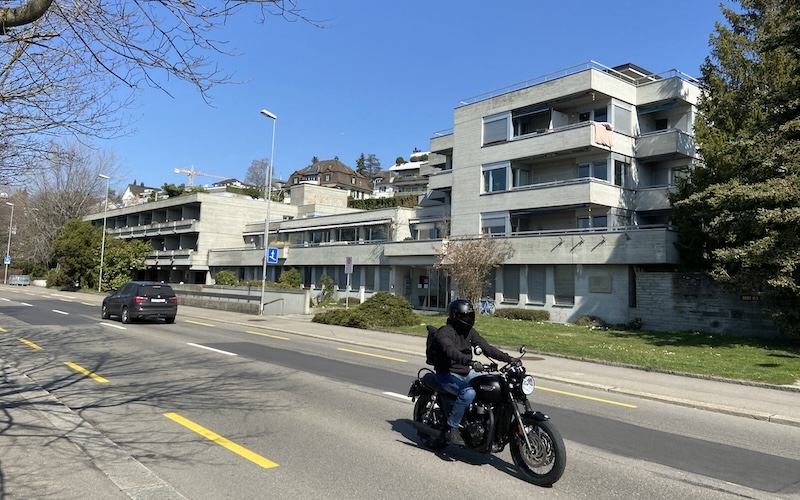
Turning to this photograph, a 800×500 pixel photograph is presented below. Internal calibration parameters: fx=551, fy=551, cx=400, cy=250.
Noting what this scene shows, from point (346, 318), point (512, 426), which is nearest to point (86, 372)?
point (512, 426)

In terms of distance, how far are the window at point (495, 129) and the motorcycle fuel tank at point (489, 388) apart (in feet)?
105

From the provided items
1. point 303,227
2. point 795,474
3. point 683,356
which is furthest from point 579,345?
point 303,227

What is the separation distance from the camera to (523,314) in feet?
97.3

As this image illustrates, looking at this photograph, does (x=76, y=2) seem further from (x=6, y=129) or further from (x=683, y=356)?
(x=683, y=356)

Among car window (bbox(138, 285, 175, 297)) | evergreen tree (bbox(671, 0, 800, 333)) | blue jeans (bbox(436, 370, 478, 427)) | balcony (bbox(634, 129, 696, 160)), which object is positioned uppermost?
balcony (bbox(634, 129, 696, 160))

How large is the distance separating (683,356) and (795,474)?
1075 centimetres

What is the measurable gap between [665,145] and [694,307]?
12834 mm

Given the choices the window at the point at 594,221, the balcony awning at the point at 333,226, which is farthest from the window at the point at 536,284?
the balcony awning at the point at 333,226

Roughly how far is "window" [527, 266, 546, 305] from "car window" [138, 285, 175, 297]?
18.8 m

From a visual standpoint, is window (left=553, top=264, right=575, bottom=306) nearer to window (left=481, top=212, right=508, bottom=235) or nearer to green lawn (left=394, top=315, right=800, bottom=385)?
green lawn (left=394, top=315, right=800, bottom=385)

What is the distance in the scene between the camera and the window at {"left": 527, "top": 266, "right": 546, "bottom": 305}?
Result: 1203 inches

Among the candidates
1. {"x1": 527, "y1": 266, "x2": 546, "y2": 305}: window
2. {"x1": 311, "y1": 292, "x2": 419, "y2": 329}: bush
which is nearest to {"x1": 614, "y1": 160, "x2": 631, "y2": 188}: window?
{"x1": 527, "y1": 266, "x2": 546, "y2": 305}: window

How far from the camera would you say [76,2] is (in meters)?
A: 4.98

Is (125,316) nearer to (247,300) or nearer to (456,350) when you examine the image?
(247,300)
